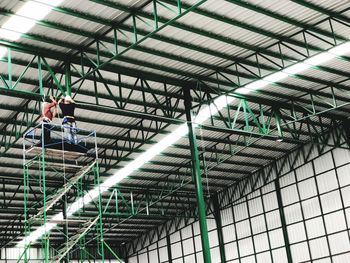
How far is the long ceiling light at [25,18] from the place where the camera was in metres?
19.8

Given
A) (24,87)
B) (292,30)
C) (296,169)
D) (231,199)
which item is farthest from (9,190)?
(292,30)

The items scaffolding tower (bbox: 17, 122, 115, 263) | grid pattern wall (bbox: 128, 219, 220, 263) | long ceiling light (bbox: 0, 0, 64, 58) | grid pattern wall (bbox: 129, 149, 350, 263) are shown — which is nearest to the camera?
scaffolding tower (bbox: 17, 122, 115, 263)

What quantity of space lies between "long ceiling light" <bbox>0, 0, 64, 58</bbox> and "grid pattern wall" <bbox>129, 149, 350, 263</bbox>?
2198 centimetres

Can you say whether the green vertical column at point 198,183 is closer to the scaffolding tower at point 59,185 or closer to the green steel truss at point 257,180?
the scaffolding tower at point 59,185

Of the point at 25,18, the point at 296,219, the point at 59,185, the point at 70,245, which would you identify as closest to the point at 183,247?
the point at 296,219

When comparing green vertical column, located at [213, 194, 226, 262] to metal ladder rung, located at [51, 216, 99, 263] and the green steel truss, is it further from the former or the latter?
metal ladder rung, located at [51, 216, 99, 263]

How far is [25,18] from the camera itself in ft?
66.8

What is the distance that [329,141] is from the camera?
34.8m

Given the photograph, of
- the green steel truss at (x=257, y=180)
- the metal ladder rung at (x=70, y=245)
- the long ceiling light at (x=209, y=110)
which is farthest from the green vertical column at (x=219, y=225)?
the metal ladder rung at (x=70, y=245)

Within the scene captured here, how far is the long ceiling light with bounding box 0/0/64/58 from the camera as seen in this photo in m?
19.8

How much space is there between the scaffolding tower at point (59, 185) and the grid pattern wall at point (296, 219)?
10451 mm

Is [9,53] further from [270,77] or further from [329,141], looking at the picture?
[329,141]

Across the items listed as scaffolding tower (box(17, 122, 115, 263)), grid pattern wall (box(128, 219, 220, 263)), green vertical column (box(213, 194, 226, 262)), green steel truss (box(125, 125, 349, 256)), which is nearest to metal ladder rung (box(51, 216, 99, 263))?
scaffolding tower (box(17, 122, 115, 263))

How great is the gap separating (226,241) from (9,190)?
16897 mm
